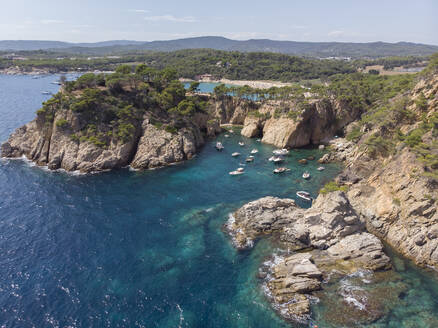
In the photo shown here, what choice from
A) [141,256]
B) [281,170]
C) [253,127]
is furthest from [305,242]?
[253,127]

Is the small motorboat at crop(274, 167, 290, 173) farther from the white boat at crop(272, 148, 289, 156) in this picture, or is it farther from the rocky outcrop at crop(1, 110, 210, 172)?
the rocky outcrop at crop(1, 110, 210, 172)

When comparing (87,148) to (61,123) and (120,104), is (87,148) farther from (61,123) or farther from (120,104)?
(120,104)

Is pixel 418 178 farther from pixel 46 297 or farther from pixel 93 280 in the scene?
pixel 46 297

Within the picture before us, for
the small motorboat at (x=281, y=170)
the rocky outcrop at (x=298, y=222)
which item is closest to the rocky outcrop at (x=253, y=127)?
the small motorboat at (x=281, y=170)

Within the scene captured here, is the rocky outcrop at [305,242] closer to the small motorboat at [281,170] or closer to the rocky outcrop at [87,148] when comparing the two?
the small motorboat at [281,170]

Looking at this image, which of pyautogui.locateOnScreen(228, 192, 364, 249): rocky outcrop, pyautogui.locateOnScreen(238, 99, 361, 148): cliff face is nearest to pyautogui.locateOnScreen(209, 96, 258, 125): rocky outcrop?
pyautogui.locateOnScreen(238, 99, 361, 148): cliff face

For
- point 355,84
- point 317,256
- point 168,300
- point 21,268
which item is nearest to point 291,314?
point 317,256
